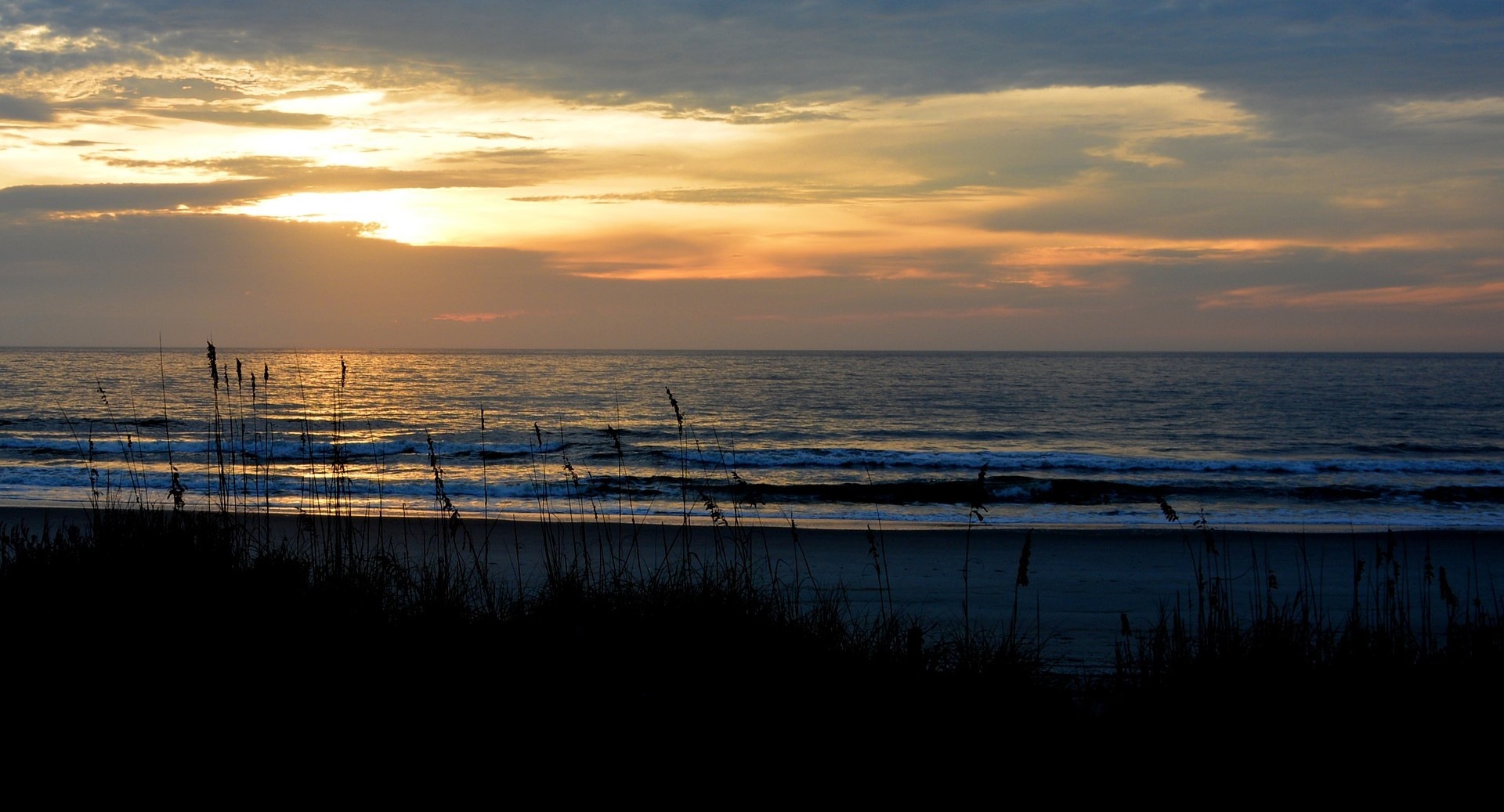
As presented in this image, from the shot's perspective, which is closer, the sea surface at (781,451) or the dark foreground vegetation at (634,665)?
the dark foreground vegetation at (634,665)

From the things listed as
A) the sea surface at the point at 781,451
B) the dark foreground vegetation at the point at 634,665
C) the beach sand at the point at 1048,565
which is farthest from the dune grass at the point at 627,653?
the beach sand at the point at 1048,565

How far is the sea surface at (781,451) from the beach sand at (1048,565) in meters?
0.85

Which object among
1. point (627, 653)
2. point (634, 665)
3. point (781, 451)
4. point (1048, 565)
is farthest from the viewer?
point (781, 451)

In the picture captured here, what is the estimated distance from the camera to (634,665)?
14.0ft

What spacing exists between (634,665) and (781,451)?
22.0m

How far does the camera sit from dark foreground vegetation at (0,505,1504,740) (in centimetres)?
382

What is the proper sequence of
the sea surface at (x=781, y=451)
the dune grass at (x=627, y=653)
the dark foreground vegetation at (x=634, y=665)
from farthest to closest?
1. the sea surface at (x=781, y=451)
2. the dune grass at (x=627, y=653)
3. the dark foreground vegetation at (x=634, y=665)

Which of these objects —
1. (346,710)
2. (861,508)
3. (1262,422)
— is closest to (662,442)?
(861,508)

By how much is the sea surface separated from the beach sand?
848 millimetres

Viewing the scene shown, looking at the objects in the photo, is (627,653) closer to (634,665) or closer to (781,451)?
(634,665)

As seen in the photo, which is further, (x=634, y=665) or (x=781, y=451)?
(x=781, y=451)

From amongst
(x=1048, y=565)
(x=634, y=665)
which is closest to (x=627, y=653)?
(x=634, y=665)

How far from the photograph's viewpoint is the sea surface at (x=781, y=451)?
15.5m

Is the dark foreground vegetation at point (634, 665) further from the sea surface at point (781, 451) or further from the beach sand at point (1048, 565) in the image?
the beach sand at point (1048, 565)
